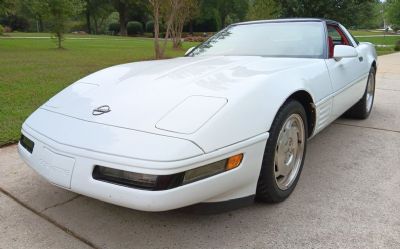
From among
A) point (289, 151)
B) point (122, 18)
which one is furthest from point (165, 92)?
point (122, 18)

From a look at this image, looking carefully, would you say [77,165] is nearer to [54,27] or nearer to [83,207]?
[83,207]

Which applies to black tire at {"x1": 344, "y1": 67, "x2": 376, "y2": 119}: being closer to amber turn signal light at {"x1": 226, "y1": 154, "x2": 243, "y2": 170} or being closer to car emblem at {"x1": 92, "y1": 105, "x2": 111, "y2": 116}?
amber turn signal light at {"x1": 226, "y1": 154, "x2": 243, "y2": 170}

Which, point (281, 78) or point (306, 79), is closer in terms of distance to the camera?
point (281, 78)

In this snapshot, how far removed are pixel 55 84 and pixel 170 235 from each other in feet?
17.5

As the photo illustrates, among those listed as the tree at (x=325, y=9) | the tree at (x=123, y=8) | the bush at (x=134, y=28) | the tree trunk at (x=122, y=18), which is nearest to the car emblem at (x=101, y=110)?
the tree at (x=325, y=9)

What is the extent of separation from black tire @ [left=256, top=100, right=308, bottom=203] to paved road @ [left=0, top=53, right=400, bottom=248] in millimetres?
82

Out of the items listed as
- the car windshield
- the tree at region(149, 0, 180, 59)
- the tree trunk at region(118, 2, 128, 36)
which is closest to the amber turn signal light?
the car windshield

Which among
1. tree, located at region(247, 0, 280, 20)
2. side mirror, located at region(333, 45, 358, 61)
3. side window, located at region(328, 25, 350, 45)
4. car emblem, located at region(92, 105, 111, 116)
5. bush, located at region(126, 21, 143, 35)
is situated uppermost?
tree, located at region(247, 0, 280, 20)

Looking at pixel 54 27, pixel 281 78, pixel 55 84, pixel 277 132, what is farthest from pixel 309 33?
pixel 54 27

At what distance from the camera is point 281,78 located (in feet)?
8.41

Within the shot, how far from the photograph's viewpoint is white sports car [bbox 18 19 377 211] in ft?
6.26

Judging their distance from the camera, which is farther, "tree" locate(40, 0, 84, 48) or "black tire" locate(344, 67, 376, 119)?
"tree" locate(40, 0, 84, 48)

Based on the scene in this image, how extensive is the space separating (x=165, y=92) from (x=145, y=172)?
26.8 inches

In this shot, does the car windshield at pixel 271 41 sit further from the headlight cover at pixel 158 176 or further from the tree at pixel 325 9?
the tree at pixel 325 9
